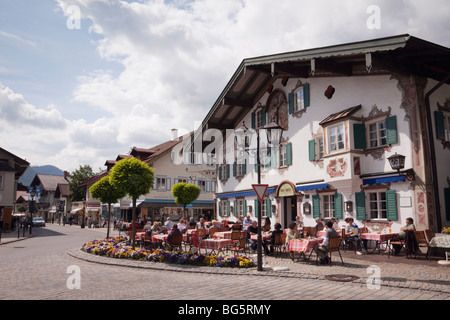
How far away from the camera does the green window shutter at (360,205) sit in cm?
1492

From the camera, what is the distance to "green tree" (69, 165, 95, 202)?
59.7 meters

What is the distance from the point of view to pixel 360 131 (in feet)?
49.8

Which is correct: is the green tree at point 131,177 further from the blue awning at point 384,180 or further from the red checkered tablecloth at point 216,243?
the blue awning at point 384,180

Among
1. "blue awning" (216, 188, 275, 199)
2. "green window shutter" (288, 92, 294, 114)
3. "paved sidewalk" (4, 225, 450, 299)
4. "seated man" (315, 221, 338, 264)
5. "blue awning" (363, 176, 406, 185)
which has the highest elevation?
"green window shutter" (288, 92, 294, 114)

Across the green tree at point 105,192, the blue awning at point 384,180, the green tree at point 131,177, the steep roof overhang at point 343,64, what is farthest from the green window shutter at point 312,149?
the green tree at point 105,192

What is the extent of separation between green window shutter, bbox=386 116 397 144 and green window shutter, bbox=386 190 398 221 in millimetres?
2019

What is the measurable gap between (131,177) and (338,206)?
30.0ft

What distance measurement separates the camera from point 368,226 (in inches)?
580

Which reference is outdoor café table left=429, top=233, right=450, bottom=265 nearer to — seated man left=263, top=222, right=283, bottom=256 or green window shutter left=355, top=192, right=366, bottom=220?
green window shutter left=355, top=192, right=366, bottom=220

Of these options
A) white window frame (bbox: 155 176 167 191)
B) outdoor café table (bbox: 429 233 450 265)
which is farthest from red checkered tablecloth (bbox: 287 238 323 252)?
white window frame (bbox: 155 176 167 191)

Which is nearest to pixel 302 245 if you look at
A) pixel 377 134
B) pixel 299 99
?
pixel 377 134

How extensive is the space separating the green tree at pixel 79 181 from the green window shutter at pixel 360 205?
175 ft

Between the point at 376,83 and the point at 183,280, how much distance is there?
11.5 m

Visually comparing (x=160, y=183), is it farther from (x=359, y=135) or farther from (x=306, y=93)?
(x=359, y=135)
